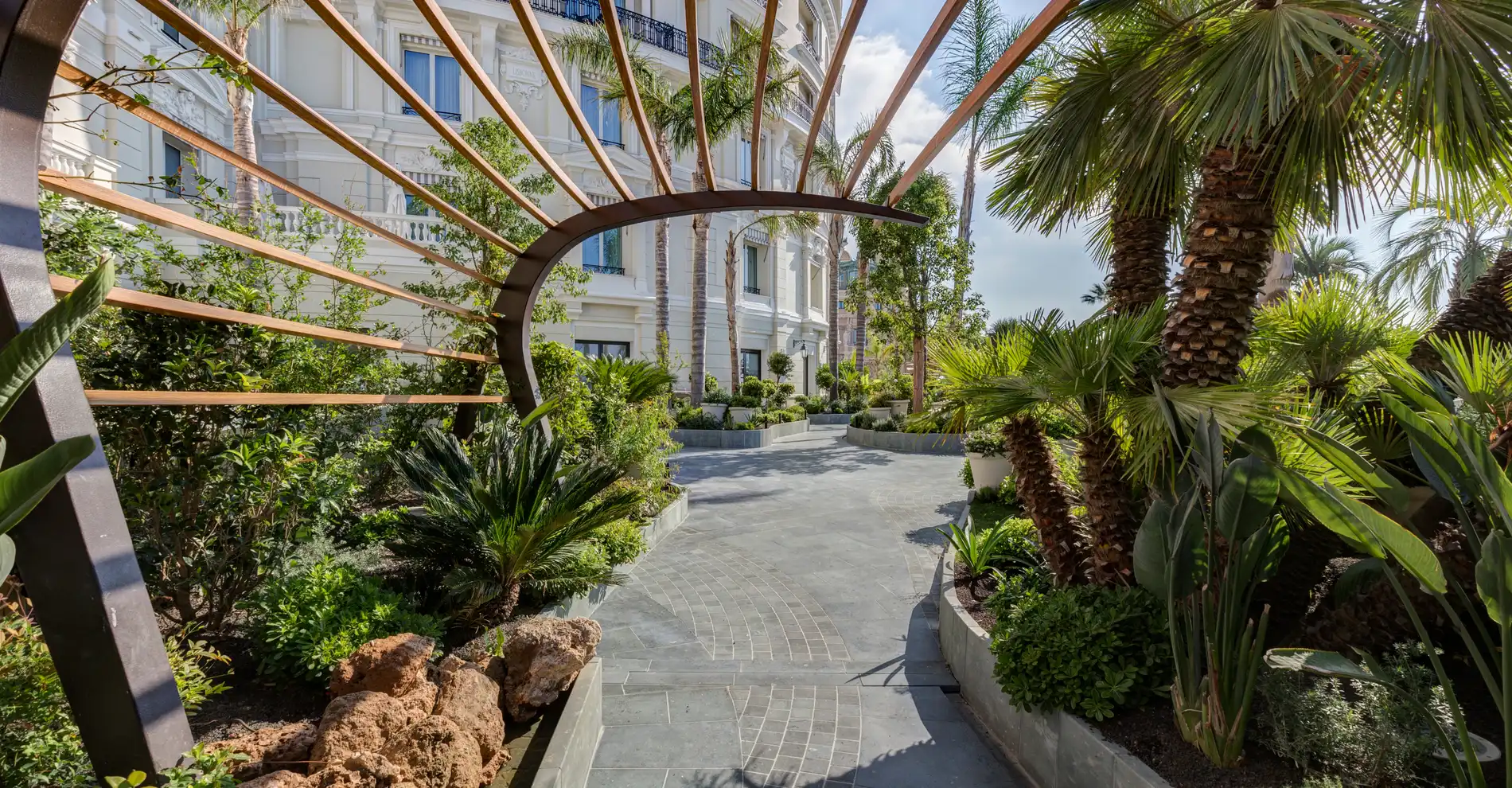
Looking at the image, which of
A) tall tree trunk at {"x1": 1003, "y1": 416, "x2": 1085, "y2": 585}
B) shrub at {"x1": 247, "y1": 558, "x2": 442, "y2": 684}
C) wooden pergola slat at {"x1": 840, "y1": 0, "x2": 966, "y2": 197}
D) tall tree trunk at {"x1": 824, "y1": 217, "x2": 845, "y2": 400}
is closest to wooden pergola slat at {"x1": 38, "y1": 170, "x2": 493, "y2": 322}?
shrub at {"x1": 247, "y1": 558, "x2": 442, "y2": 684}

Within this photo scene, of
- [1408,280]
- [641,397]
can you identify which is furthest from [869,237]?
[1408,280]

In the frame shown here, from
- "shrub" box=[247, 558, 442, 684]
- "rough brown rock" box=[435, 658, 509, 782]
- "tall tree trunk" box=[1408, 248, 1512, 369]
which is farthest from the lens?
"tall tree trunk" box=[1408, 248, 1512, 369]

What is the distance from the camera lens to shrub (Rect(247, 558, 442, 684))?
309 centimetres

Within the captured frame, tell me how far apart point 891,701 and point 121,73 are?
4.38 meters

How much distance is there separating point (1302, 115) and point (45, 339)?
Answer: 4.70 metres

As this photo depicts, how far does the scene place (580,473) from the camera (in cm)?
459

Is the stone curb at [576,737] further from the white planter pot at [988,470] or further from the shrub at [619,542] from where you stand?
the white planter pot at [988,470]

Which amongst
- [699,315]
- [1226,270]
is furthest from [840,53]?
[699,315]

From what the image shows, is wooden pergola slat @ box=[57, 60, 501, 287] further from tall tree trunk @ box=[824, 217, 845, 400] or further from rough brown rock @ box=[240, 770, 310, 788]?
tall tree trunk @ box=[824, 217, 845, 400]

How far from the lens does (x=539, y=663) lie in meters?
3.24

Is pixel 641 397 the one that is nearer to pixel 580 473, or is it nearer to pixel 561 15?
pixel 580 473

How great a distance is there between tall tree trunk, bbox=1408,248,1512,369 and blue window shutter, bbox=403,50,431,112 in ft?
69.4

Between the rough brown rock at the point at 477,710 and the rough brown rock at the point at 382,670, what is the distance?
0.14m

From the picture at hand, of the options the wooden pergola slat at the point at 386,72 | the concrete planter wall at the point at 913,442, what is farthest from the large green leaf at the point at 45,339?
the concrete planter wall at the point at 913,442
